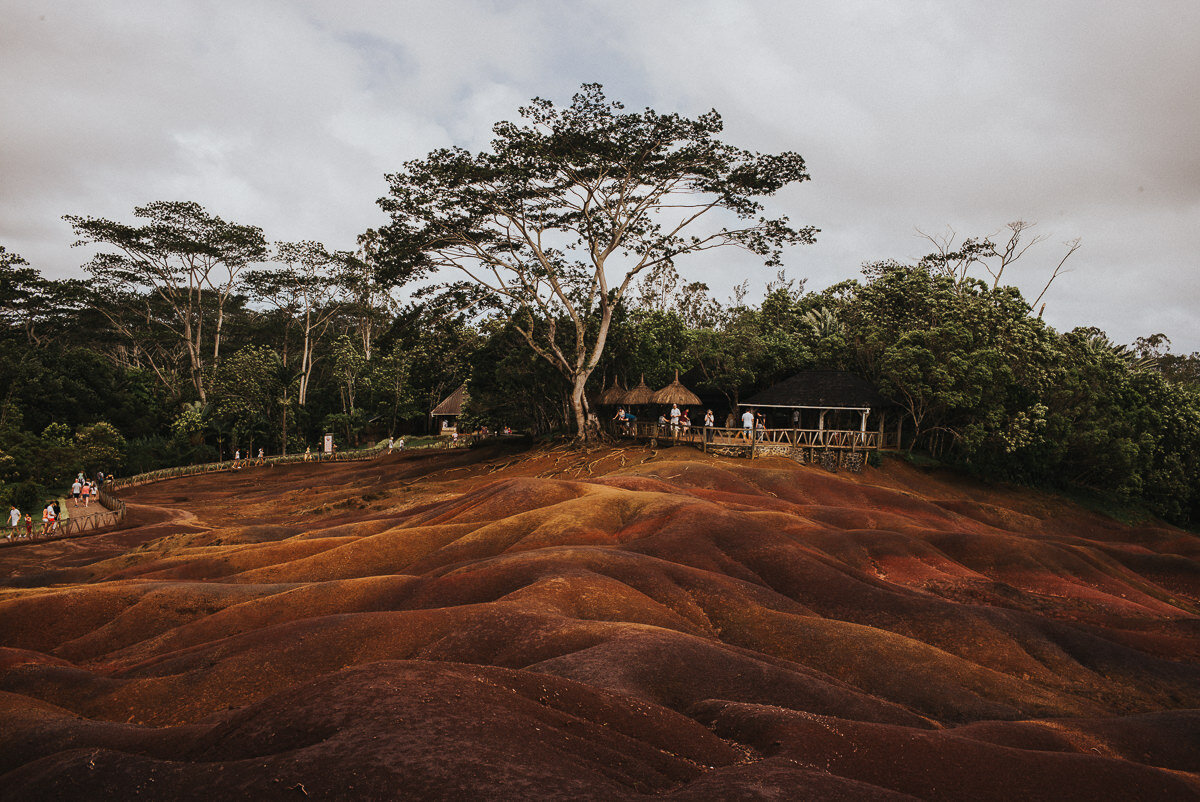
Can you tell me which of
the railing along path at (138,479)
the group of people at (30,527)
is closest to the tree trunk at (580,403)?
the railing along path at (138,479)

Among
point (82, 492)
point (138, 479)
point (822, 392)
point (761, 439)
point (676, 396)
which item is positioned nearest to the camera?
point (82, 492)

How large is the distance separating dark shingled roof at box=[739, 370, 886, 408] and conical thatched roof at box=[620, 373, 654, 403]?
5391 mm

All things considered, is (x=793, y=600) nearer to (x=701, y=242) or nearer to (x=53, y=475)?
(x=701, y=242)

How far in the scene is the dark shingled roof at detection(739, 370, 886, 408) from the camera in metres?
33.8

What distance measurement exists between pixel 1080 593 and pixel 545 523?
532 inches

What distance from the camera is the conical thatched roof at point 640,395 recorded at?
3750 centimetres

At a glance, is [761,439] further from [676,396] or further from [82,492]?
[82,492]

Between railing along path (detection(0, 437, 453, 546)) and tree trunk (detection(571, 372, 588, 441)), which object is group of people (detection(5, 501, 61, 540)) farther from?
tree trunk (detection(571, 372, 588, 441))

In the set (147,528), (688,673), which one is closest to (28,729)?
(688,673)

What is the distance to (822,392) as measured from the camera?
34500 millimetres

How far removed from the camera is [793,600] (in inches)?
561

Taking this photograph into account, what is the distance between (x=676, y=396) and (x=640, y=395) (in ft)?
8.42

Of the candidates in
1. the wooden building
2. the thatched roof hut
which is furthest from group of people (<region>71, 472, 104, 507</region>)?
the thatched roof hut

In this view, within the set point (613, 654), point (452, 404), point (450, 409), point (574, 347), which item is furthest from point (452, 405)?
point (613, 654)
